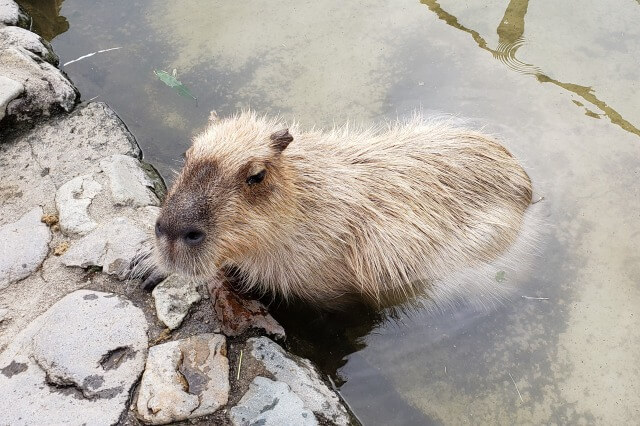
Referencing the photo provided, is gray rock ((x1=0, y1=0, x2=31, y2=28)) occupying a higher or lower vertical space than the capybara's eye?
lower

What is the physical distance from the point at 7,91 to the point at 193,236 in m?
1.96

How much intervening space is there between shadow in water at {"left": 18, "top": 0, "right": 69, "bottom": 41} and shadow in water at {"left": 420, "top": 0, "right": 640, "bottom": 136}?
287cm

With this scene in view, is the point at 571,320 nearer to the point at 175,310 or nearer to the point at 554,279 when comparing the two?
the point at 554,279

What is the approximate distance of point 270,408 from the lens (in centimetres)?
258

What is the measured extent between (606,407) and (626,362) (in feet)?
0.93

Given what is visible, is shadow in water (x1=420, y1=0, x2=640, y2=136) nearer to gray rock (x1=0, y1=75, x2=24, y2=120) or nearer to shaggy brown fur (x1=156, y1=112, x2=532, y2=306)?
shaggy brown fur (x1=156, y1=112, x2=532, y2=306)

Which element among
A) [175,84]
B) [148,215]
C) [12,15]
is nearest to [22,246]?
[148,215]

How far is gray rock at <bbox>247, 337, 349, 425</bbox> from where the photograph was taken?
105 inches

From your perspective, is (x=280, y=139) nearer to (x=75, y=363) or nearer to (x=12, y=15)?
(x=75, y=363)

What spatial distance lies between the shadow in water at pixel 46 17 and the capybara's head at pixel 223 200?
2788mm

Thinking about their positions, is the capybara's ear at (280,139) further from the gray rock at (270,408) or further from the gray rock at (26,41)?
the gray rock at (26,41)

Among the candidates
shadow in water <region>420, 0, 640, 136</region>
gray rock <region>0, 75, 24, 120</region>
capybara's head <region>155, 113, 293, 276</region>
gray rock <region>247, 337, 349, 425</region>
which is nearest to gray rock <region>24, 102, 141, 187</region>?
gray rock <region>0, 75, 24, 120</region>

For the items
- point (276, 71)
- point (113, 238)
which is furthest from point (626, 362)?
point (276, 71)

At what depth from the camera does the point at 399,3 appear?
5.16m
